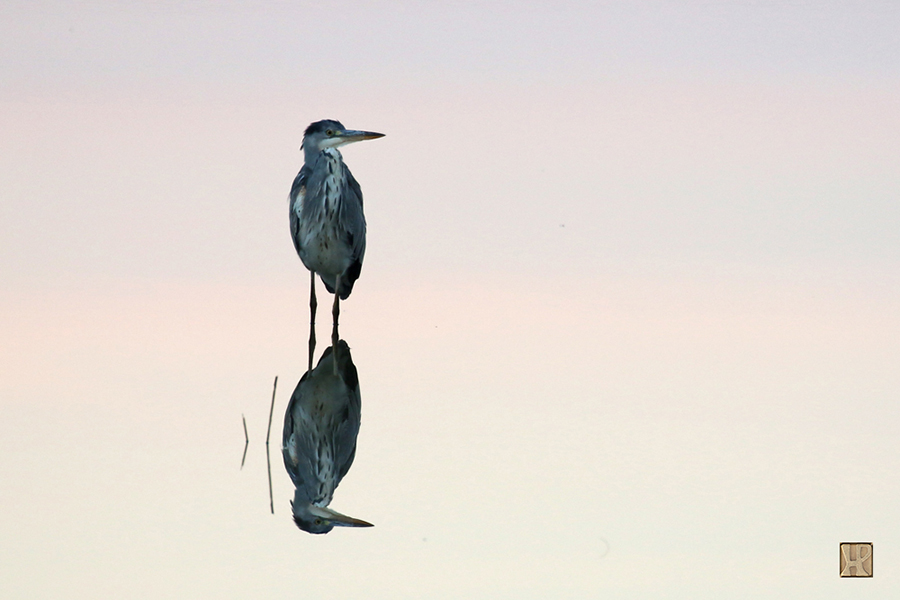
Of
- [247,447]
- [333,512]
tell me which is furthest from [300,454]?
[333,512]

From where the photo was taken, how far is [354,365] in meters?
4.50

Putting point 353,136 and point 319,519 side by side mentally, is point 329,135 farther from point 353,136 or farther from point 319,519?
point 319,519

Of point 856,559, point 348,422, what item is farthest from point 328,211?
point 856,559

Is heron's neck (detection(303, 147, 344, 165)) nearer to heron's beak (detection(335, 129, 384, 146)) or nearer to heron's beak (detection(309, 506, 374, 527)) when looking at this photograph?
heron's beak (detection(335, 129, 384, 146))

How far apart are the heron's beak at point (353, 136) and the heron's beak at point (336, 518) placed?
7.27 ft

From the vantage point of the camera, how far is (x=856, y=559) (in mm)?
3107

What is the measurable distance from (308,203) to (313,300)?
0.45 metres

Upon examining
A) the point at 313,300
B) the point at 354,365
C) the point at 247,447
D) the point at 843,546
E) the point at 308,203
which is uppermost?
the point at 308,203

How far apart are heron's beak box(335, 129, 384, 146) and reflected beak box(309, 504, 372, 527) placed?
222 cm

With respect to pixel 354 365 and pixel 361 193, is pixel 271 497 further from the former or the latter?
pixel 361 193

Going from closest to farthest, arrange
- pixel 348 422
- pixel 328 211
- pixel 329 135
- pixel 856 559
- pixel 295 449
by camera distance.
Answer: pixel 856 559
pixel 295 449
pixel 348 422
pixel 328 211
pixel 329 135

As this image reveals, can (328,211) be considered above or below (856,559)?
above

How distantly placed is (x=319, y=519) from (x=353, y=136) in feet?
7.53

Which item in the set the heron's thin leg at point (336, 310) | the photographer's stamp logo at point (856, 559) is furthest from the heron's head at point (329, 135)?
the photographer's stamp logo at point (856, 559)
